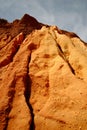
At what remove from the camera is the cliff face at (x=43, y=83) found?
Answer: 52.9 ft

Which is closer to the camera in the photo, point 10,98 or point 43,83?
point 10,98

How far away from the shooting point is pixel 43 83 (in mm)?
19047

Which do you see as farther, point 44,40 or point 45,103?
point 44,40

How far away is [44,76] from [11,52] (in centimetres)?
473

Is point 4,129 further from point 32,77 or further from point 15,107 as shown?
point 32,77

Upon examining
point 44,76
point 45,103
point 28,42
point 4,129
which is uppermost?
point 28,42

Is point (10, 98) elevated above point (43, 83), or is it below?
below

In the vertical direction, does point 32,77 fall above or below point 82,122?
above

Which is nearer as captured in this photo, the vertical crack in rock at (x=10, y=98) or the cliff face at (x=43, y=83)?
the cliff face at (x=43, y=83)

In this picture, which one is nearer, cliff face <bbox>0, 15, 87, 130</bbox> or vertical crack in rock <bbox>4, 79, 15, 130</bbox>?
cliff face <bbox>0, 15, 87, 130</bbox>

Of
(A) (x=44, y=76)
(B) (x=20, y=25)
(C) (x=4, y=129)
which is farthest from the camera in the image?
(B) (x=20, y=25)

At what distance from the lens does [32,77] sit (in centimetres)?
1977

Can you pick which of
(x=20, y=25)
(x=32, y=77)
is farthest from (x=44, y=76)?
(x=20, y=25)

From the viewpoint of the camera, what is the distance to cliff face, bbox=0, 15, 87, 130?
16125 millimetres
